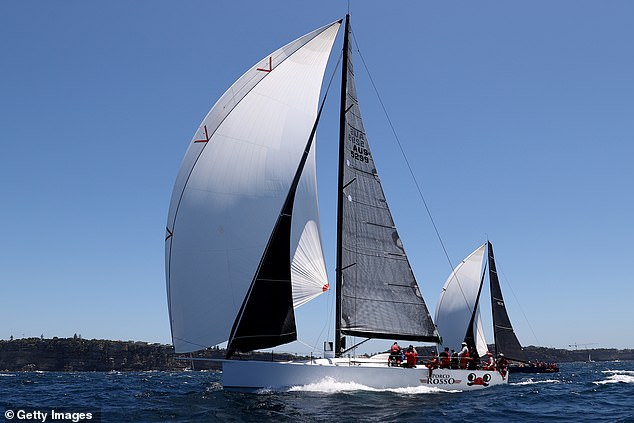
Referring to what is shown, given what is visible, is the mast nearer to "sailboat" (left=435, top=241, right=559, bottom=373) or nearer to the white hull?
the white hull

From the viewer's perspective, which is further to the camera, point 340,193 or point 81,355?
point 81,355

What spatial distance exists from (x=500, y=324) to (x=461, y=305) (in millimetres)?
Answer: 3642

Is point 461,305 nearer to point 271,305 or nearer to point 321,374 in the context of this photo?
point 321,374

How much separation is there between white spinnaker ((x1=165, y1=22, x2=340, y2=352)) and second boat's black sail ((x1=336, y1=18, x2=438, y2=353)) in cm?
266

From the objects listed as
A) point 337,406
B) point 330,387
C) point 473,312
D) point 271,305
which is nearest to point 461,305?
point 473,312

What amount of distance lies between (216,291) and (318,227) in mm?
4781

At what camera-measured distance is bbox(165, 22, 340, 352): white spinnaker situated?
18.7 m

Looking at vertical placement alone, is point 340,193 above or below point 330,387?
above

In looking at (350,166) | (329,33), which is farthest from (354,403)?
(329,33)

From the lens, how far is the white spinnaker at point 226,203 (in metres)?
18.7

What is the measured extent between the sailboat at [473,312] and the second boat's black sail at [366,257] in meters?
24.9

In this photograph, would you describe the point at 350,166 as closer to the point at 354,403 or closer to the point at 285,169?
the point at 285,169

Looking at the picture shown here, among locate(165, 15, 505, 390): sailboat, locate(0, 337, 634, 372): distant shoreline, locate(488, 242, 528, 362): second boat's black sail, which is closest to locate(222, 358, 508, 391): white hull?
locate(165, 15, 505, 390): sailboat

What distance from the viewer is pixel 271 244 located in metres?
19.5
